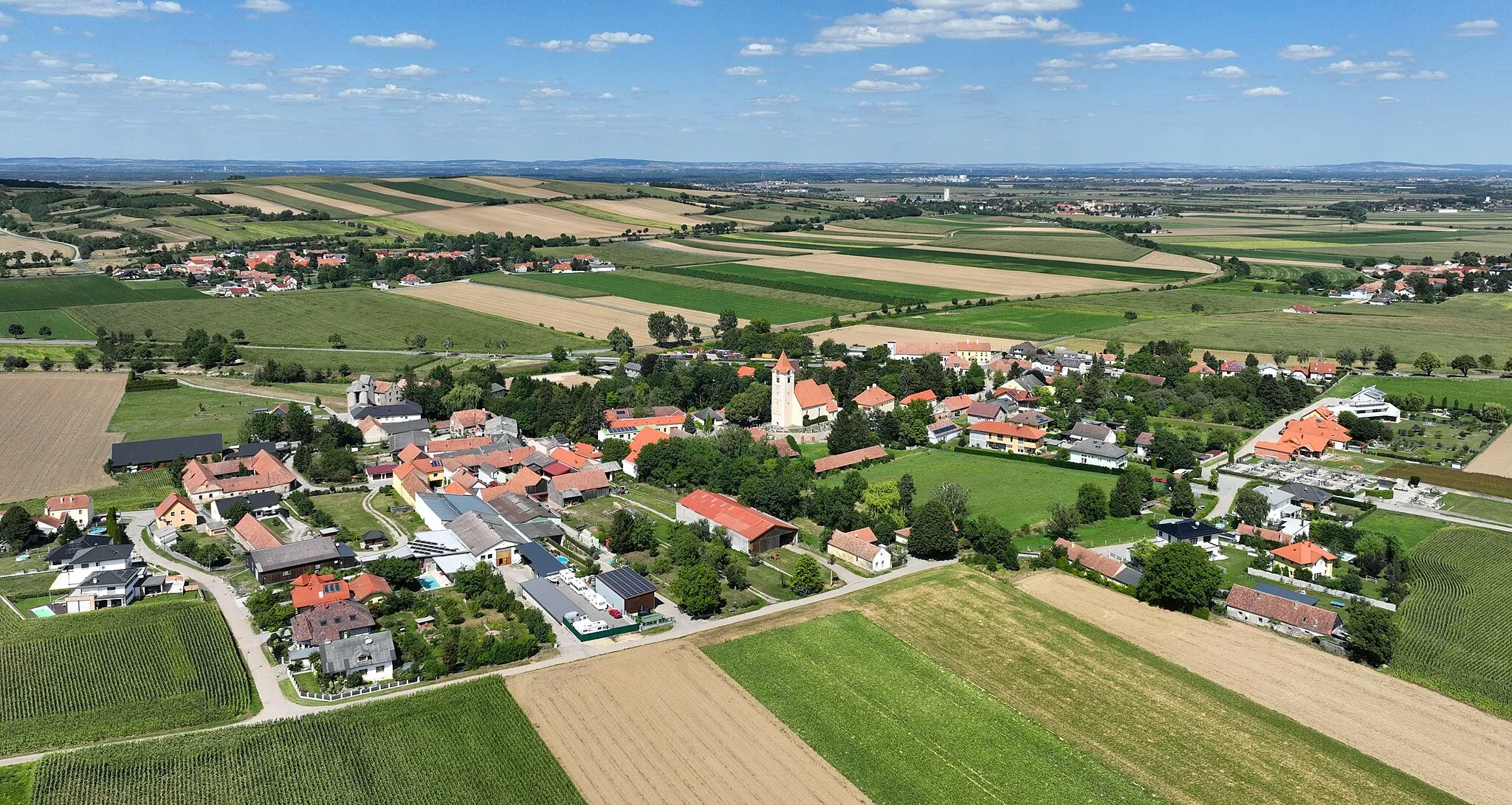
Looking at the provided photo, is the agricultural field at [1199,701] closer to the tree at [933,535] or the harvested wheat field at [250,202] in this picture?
the tree at [933,535]

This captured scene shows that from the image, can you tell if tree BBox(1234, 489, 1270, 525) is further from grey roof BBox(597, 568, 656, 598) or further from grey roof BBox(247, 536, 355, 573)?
grey roof BBox(247, 536, 355, 573)

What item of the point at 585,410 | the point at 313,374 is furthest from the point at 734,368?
the point at 313,374

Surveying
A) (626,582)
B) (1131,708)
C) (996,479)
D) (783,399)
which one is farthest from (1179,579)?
(783,399)

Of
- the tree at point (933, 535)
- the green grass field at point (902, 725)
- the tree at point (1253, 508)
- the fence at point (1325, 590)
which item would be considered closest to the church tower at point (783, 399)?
the tree at point (933, 535)

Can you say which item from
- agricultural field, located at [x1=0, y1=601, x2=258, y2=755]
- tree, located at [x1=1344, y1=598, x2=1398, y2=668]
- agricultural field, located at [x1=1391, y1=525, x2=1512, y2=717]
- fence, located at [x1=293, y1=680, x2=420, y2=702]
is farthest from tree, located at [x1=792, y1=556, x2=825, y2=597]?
agricultural field, located at [x1=1391, y1=525, x2=1512, y2=717]

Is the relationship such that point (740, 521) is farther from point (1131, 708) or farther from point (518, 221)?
point (518, 221)

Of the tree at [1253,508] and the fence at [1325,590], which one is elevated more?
the tree at [1253,508]

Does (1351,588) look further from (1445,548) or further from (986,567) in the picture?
(986,567)
